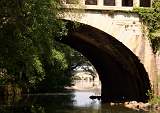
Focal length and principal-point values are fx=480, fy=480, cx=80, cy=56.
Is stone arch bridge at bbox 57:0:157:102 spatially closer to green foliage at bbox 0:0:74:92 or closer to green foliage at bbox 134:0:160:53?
green foliage at bbox 134:0:160:53

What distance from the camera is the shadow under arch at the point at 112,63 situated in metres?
24.8

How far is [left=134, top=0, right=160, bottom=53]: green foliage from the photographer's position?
78.4ft

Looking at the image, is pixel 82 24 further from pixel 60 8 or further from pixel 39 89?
pixel 39 89

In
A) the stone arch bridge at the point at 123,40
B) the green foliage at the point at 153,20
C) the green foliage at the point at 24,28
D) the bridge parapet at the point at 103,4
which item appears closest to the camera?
the green foliage at the point at 24,28

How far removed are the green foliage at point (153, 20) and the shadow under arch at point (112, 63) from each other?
1285 millimetres

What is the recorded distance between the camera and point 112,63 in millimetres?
30203

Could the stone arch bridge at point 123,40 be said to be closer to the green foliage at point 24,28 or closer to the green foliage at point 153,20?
the green foliage at point 153,20

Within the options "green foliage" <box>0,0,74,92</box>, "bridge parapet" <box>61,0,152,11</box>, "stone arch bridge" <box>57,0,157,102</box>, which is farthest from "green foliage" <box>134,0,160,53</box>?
"green foliage" <box>0,0,74,92</box>

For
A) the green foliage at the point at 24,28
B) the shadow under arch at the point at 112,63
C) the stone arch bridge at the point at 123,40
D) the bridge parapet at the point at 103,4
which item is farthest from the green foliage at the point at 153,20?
the green foliage at the point at 24,28

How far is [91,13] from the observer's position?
2309 centimetres

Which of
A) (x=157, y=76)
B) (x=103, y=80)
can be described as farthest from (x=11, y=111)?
(x=103, y=80)

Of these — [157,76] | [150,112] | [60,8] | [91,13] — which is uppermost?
[91,13]

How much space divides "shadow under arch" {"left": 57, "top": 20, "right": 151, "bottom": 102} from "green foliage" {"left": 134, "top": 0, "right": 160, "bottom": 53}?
1285 millimetres

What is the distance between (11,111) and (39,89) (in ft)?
62.9
